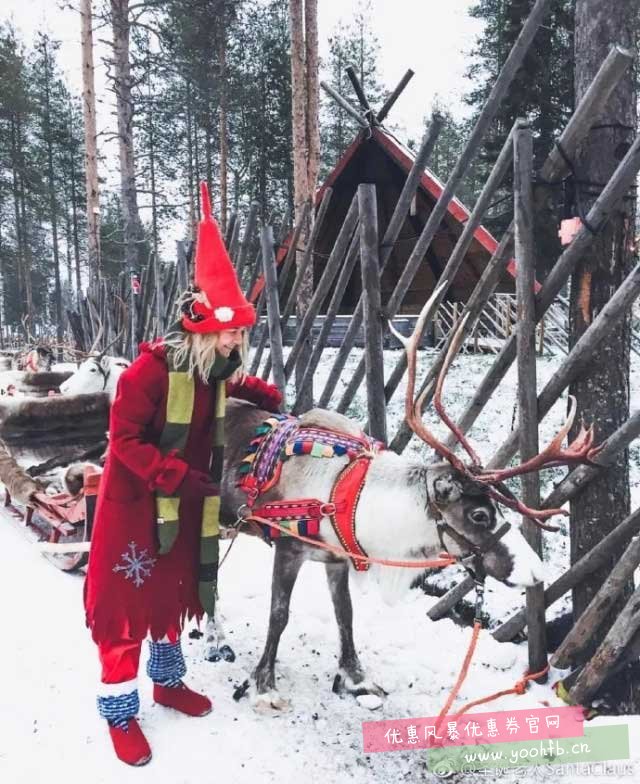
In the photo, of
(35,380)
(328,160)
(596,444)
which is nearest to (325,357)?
(35,380)

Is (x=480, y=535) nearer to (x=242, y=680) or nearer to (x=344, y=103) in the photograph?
(x=242, y=680)

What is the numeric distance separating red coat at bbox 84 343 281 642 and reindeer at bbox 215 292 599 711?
42cm

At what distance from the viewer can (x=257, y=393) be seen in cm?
289

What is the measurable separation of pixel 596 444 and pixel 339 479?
1.17m

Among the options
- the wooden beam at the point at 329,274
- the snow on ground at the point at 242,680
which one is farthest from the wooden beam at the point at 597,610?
the wooden beam at the point at 329,274

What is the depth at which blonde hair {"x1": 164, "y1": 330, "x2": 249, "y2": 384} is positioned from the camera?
2.25 m

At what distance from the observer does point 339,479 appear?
7.82ft

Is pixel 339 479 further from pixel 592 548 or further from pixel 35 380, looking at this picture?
pixel 35 380

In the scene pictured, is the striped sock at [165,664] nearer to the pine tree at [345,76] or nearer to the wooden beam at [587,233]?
the wooden beam at [587,233]

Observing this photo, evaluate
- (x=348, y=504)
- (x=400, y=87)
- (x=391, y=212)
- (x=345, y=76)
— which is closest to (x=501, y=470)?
(x=348, y=504)

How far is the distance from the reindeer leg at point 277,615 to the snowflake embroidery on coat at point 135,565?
1.77 ft

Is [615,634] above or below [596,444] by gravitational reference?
below

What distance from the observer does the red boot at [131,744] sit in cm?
217

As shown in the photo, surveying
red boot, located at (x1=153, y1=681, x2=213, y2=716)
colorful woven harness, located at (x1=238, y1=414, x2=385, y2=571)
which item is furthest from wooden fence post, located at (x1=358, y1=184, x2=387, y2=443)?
red boot, located at (x1=153, y1=681, x2=213, y2=716)
